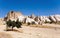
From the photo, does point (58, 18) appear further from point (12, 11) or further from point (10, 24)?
point (10, 24)

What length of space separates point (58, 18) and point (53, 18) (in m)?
9.57

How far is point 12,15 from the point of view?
600 feet

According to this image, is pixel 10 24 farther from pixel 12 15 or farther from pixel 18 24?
pixel 12 15

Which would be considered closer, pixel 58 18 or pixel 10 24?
pixel 10 24

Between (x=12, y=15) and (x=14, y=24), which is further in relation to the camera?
(x=12, y=15)

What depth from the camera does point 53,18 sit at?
597 feet

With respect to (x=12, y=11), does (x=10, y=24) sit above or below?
Result: below

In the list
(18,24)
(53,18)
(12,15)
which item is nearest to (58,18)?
(53,18)

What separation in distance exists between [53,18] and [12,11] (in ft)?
179

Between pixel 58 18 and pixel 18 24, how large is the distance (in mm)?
146269

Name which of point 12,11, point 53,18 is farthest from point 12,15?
point 53,18

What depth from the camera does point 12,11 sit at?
192 metres

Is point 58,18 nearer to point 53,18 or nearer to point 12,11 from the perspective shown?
point 53,18

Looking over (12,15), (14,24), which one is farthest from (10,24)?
(12,15)
